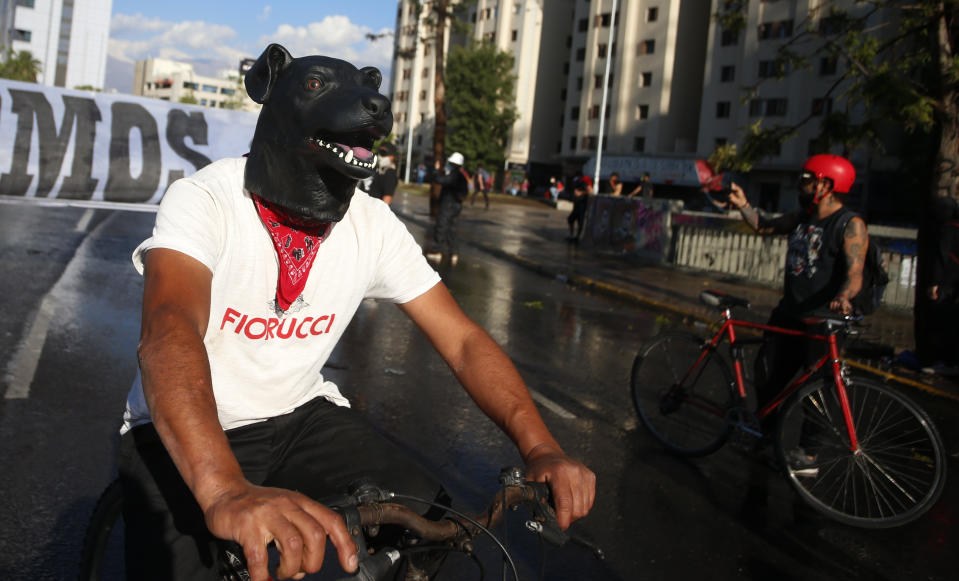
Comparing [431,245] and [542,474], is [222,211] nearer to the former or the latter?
[542,474]

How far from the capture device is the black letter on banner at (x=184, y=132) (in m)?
9.29

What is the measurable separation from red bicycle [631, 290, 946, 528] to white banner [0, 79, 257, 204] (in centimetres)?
571

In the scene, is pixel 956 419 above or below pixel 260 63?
below

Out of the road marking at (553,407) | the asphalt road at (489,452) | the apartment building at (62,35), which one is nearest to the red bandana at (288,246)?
the asphalt road at (489,452)

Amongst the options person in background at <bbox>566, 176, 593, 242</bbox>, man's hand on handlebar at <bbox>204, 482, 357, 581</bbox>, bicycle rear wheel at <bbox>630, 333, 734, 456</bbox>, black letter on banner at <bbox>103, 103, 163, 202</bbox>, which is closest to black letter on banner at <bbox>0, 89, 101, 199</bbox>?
black letter on banner at <bbox>103, 103, 163, 202</bbox>

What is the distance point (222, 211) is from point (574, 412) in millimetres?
4651

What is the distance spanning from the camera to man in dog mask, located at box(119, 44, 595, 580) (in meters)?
1.84

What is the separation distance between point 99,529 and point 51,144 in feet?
25.2

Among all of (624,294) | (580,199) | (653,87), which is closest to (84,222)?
(624,294)

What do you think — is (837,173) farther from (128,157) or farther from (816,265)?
(128,157)

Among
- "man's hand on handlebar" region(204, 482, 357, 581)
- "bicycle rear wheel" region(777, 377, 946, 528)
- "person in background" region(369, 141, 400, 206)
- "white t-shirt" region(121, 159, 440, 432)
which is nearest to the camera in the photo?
"man's hand on handlebar" region(204, 482, 357, 581)

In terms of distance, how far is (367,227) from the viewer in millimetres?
2336

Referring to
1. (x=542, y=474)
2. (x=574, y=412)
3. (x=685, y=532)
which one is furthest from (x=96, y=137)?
(x=542, y=474)

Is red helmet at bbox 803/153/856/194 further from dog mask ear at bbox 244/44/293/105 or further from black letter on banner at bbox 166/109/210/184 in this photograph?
black letter on banner at bbox 166/109/210/184
